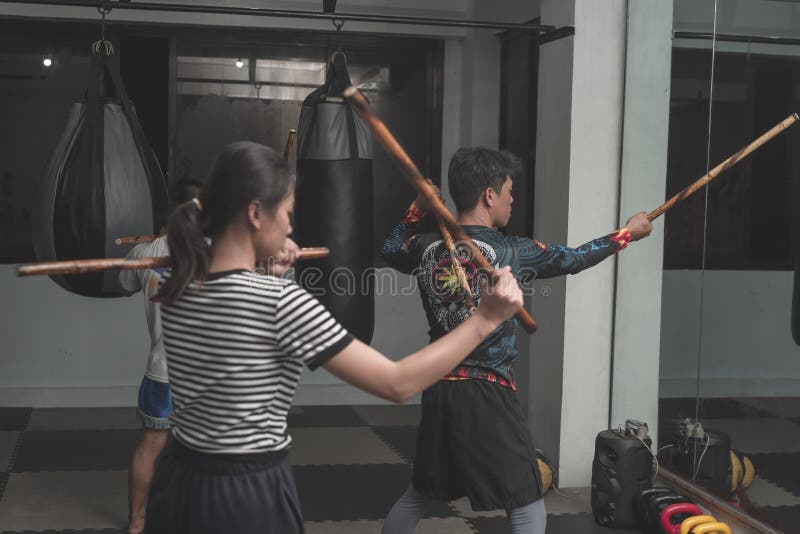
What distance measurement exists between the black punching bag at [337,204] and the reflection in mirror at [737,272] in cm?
137

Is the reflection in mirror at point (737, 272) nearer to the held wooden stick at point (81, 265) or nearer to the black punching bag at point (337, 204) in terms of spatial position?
the black punching bag at point (337, 204)

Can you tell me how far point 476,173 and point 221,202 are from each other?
4.03 ft

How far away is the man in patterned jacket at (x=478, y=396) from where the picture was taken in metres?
2.74

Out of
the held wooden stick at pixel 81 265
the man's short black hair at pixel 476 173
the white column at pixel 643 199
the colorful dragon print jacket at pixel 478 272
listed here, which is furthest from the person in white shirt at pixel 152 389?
the white column at pixel 643 199

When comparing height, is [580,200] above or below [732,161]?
below

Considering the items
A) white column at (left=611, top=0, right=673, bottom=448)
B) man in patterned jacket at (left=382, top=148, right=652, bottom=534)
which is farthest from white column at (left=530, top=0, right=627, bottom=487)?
man in patterned jacket at (left=382, top=148, right=652, bottom=534)

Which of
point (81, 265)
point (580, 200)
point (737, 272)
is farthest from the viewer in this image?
point (580, 200)

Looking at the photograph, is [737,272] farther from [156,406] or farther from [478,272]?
[156,406]

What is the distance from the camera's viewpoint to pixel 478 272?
111 inches

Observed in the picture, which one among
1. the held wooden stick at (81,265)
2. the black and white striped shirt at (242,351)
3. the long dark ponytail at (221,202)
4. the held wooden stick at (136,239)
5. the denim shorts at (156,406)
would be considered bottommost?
the denim shorts at (156,406)

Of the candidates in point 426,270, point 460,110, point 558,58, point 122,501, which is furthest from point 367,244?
point 460,110

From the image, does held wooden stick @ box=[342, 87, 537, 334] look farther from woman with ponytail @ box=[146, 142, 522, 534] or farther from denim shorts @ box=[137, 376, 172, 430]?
denim shorts @ box=[137, 376, 172, 430]

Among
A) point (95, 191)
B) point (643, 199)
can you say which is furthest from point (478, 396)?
point (643, 199)

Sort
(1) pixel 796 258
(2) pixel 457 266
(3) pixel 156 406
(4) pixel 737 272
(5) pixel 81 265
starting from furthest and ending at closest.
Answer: (4) pixel 737 272 < (3) pixel 156 406 < (1) pixel 796 258 < (2) pixel 457 266 < (5) pixel 81 265
